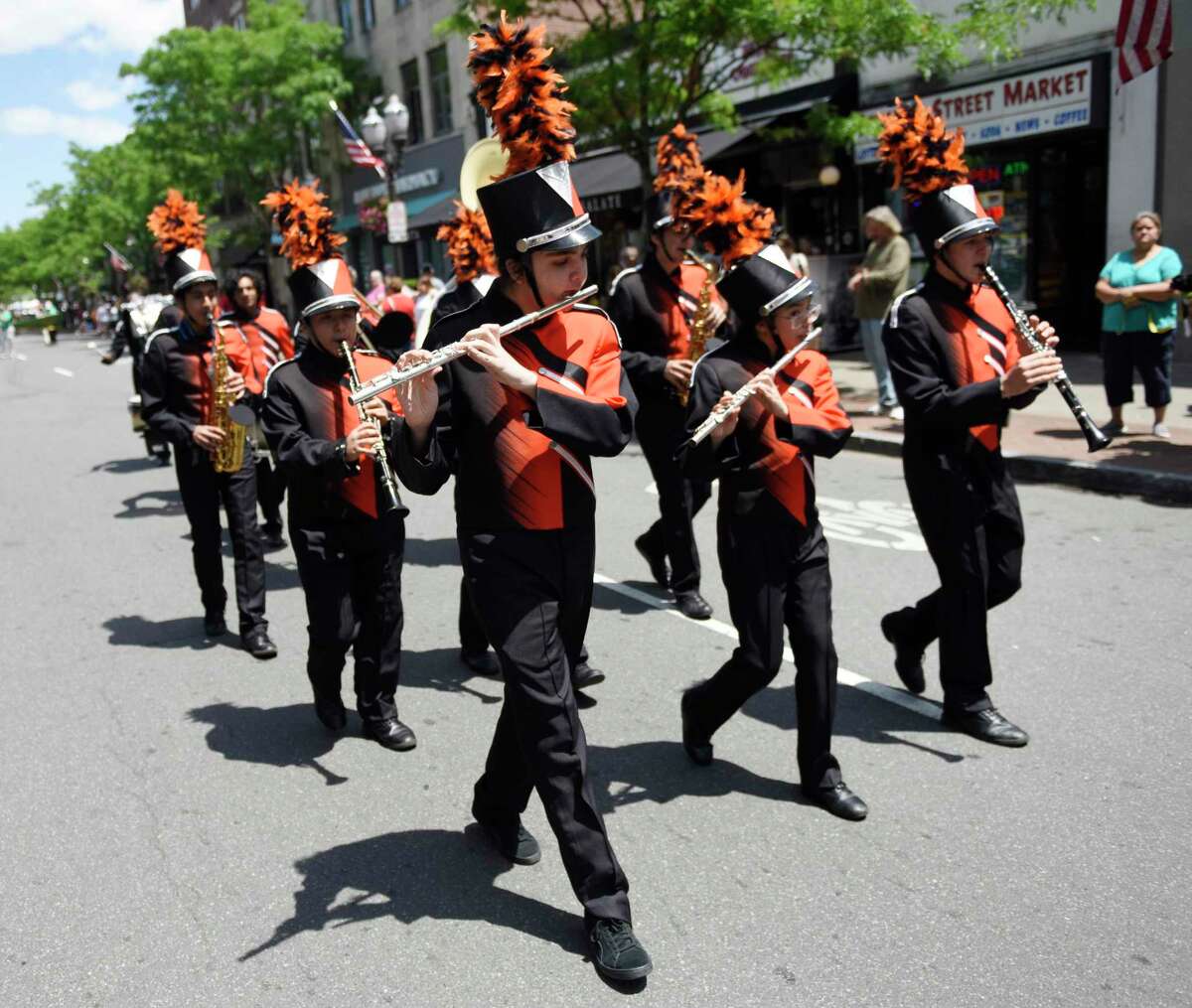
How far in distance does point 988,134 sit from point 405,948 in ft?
51.2

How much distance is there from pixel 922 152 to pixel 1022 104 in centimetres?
1267

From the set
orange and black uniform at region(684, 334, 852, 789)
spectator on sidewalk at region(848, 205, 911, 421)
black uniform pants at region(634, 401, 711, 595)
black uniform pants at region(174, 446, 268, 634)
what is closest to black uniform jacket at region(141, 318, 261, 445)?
black uniform pants at region(174, 446, 268, 634)

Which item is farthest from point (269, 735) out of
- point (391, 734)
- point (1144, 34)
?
point (1144, 34)

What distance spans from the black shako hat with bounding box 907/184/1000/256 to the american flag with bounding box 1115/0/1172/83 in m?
8.67

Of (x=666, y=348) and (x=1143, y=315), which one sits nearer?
→ (x=666, y=348)

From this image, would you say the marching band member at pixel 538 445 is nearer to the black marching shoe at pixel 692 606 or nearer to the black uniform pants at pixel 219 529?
the black marching shoe at pixel 692 606

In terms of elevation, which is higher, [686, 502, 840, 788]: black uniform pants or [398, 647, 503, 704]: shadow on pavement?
[686, 502, 840, 788]: black uniform pants

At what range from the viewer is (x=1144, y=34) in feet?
37.6

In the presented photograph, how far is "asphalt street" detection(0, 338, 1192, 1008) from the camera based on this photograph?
3.21 metres

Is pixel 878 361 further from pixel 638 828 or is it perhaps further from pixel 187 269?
pixel 638 828

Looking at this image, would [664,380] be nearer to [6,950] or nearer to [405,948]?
[405,948]

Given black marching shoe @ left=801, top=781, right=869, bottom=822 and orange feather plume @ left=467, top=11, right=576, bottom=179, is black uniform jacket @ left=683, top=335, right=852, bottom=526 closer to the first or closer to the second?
black marching shoe @ left=801, top=781, right=869, bottom=822

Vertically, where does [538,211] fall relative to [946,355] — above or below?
above

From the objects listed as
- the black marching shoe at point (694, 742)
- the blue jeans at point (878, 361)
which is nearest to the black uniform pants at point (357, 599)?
the black marching shoe at point (694, 742)
